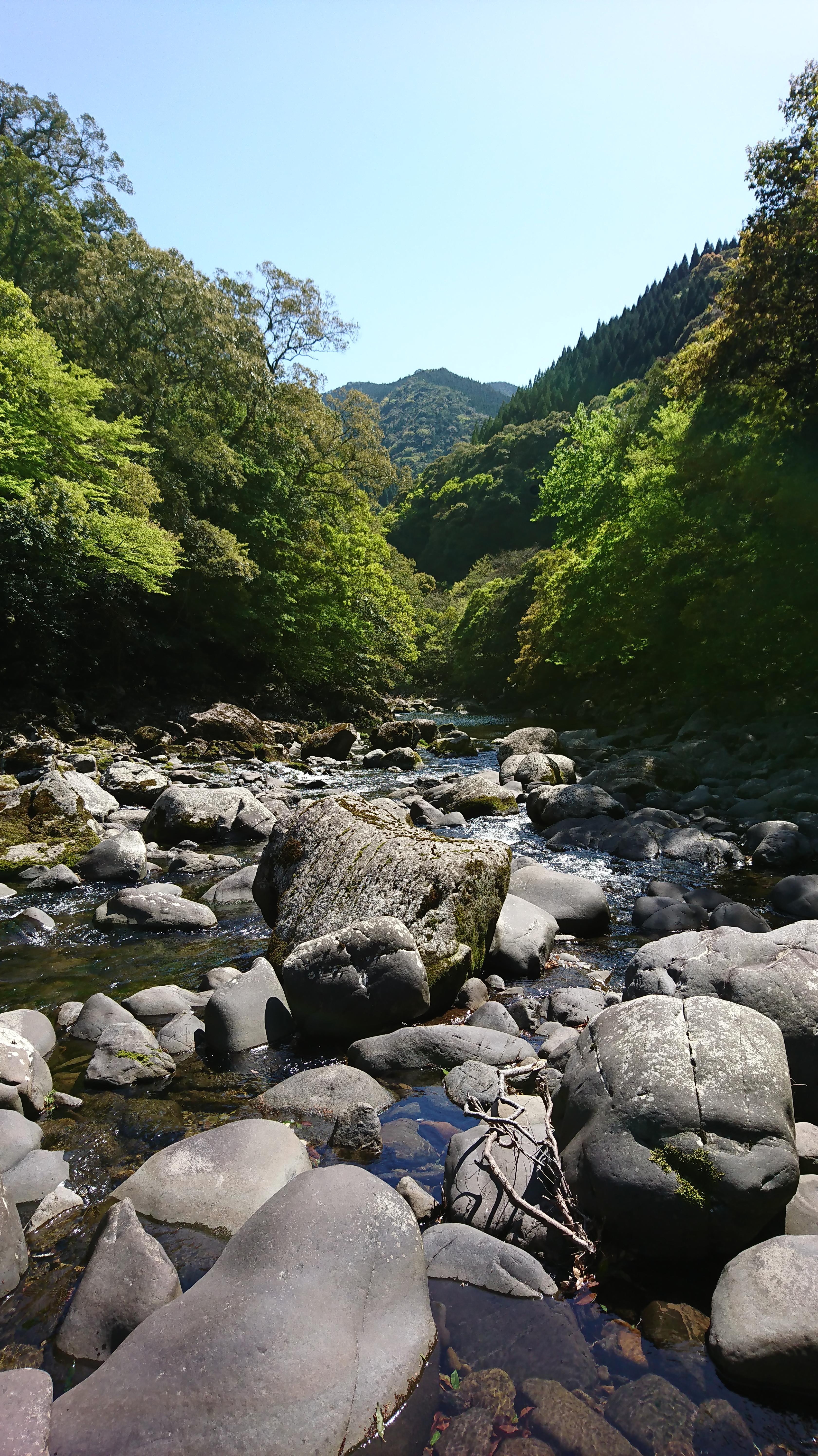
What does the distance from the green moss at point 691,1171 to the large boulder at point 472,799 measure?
Answer: 976cm

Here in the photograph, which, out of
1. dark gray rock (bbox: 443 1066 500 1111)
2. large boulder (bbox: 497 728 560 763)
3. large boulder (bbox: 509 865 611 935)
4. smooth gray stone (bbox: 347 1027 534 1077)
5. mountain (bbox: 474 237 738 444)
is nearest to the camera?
dark gray rock (bbox: 443 1066 500 1111)

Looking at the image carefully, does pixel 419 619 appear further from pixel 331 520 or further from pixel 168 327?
pixel 168 327

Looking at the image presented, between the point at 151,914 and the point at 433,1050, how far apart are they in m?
3.82

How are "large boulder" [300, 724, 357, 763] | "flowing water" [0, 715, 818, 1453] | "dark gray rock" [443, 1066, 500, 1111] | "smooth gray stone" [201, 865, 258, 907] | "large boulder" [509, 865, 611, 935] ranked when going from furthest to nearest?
"large boulder" [300, 724, 357, 763] → "smooth gray stone" [201, 865, 258, 907] → "large boulder" [509, 865, 611, 935] → "dark gray rock" [443, 1066, 500, 1111] → "flowing water" [0, 715, 818, 1453]

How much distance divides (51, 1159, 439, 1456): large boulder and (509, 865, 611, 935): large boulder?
441cm

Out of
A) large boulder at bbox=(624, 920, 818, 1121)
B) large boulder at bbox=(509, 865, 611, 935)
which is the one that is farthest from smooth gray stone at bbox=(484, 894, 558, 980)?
large boulder at bbox=(624, 920, 818, 1121)

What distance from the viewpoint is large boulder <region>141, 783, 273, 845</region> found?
1086 centimetres

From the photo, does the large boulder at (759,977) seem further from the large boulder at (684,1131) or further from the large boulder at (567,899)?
the large boulder at (567,899)

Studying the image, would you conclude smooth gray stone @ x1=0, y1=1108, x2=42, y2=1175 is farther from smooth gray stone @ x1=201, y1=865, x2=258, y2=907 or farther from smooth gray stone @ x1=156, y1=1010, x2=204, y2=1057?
smooth gray stone @ x1=201, y1=865, x2=258, y2=907

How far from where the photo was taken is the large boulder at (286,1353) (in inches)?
87.5

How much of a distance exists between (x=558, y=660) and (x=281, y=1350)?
28.0 meters

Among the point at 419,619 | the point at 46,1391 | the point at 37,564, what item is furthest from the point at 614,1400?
the point at 419,619

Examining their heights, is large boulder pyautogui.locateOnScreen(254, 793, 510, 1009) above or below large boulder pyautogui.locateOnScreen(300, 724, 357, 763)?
above

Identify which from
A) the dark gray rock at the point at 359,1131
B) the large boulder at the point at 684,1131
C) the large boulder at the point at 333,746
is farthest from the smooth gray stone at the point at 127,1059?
the large boulder at the point at 333,746
